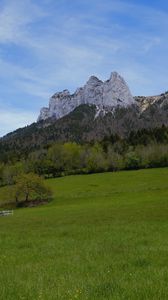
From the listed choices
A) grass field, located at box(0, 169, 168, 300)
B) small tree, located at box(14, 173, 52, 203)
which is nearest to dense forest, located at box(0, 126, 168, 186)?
small tree, located at box(14, 173, 52, 203)

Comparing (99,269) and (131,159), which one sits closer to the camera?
(99,269)

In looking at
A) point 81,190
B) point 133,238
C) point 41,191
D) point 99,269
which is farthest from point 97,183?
point 99,269

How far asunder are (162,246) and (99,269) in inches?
215

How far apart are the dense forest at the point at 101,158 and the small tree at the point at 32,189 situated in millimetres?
46671

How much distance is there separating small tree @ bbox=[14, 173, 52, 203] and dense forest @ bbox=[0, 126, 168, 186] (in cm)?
4667

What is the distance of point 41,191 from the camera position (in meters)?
104

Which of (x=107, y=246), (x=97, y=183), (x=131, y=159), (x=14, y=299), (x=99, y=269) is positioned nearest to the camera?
(x=14, y=299)

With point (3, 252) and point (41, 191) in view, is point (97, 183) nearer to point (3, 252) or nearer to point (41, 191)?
point (41, 191)

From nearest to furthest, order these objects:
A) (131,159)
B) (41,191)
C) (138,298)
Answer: (138,298)
(41,191)
(131,159)

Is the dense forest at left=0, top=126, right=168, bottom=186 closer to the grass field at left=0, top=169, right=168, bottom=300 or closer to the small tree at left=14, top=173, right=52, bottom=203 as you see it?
the small tree at left=14, top=173, right=52, bottom=203

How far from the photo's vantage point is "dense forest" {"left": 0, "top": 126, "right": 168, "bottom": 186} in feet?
499

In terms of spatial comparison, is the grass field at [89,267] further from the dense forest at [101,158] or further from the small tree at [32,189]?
the dense forest at [101,158]

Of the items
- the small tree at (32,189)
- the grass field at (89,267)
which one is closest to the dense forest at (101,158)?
the small tree at (32,189)

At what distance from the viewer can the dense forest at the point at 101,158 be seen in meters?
152
